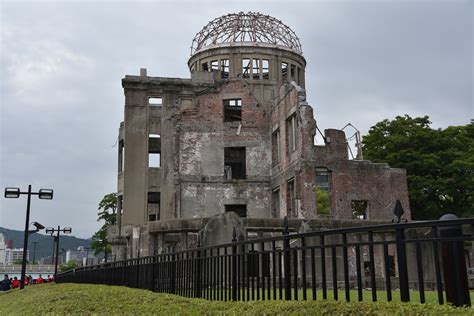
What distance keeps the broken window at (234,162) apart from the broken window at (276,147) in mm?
2233

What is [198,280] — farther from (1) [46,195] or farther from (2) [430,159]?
(2) [430,159]

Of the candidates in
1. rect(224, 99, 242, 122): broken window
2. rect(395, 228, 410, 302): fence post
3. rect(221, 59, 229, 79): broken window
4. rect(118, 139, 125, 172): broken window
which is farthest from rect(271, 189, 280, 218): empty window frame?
rect(395, 228, 410, 302): fence post

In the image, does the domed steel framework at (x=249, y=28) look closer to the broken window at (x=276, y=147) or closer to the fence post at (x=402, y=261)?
the broken window at (x=276, y=147)

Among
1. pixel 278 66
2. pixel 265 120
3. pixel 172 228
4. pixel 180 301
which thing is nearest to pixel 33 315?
pixel 180 301

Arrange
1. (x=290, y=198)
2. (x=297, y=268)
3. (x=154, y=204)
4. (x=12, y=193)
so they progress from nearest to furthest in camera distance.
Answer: (x=297, y=268)
(x=12, y=193)
(x=290, y=198)
(x=154, y=204)

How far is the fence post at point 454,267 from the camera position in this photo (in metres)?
4.11

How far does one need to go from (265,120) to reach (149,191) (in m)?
9.21

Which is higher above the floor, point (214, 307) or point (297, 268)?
point (297, 268)

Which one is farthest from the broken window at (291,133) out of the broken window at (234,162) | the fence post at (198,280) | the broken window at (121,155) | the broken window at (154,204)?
the fence post at (198,280)

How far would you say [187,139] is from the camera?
111ft

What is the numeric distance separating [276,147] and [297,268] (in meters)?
27.7

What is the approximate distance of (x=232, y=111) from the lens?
36906mm

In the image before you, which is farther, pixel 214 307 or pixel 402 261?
pixel 214 307

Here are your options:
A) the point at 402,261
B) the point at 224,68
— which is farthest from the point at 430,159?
the point at 402,261
